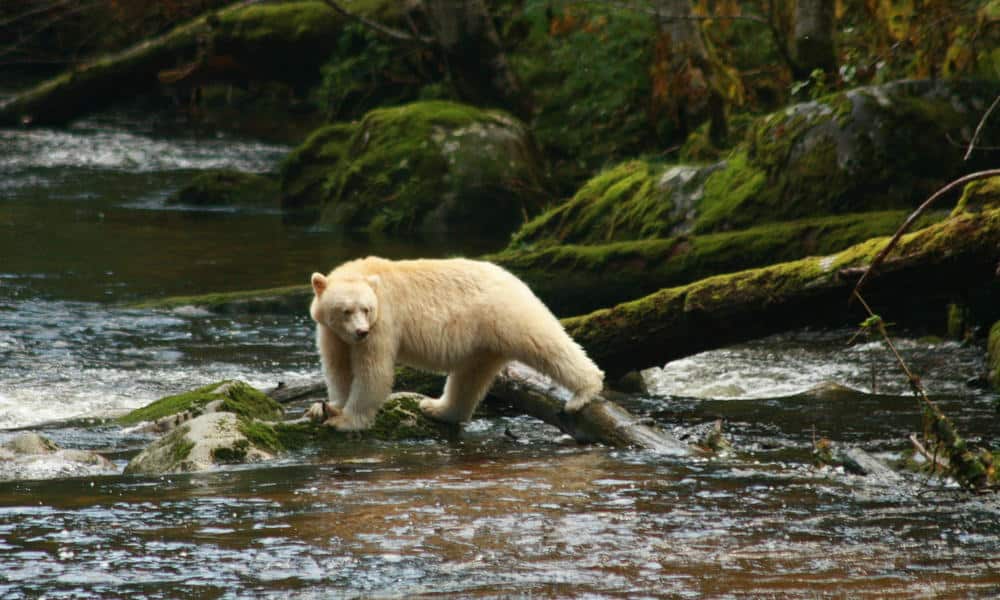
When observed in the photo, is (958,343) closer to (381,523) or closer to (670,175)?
(670,175)

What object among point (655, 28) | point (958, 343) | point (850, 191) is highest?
point (655, 28)

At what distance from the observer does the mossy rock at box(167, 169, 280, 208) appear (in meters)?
20.8

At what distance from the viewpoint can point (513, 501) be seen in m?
6.34

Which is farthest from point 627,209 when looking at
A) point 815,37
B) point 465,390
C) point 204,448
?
point 204,448

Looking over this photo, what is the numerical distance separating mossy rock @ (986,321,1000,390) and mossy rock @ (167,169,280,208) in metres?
13.4

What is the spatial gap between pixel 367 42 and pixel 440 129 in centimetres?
501

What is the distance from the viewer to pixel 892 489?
651cm

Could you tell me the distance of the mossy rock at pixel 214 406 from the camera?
27.0 ft

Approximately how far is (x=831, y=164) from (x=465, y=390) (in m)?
5.36

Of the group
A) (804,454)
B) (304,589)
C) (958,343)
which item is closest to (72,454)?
(304,589)

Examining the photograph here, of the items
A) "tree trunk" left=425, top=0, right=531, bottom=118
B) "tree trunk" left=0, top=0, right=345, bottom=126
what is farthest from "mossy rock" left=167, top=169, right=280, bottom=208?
"tree trunk" left=425, top=0, right=531, bottom=118

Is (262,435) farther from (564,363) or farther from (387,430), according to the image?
(564,363)

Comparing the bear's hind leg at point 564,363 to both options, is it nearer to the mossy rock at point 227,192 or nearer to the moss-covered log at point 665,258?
the moss-covered log at point 665,258

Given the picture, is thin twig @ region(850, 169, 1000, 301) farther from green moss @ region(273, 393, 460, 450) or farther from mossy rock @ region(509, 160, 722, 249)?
mossy rock @ region(509, 160, 722, 249)
